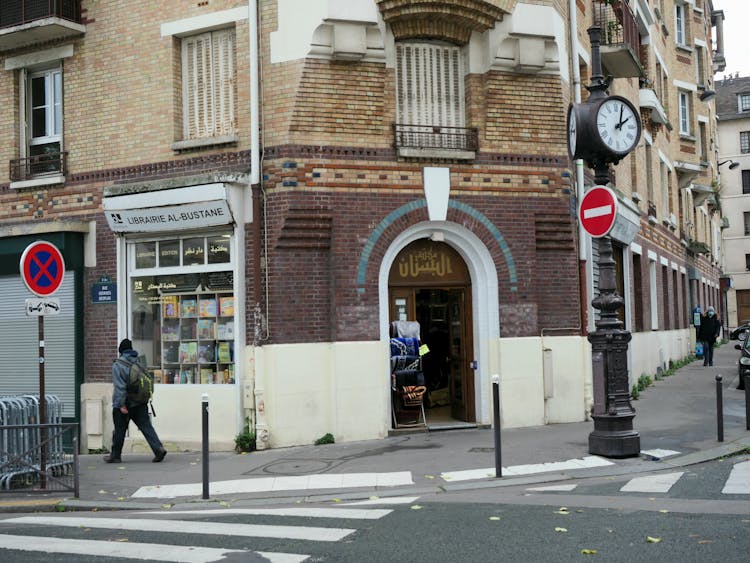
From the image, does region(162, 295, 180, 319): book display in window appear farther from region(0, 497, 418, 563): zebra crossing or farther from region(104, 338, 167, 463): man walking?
region(0, 497, 418, 563): zebra crossing

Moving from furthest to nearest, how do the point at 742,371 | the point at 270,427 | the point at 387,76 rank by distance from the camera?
the point at 742,371
the point at 387,76
the point at 270,427

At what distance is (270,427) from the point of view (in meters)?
12.7

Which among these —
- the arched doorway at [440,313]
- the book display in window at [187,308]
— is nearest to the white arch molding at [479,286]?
the arched doorway at [440,313]

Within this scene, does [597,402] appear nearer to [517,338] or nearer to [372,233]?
[517,338]

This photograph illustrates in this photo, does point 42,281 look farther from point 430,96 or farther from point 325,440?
point 430,96

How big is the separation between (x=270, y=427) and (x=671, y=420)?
21.6 feet

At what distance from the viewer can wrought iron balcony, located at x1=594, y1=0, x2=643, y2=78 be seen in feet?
57.2

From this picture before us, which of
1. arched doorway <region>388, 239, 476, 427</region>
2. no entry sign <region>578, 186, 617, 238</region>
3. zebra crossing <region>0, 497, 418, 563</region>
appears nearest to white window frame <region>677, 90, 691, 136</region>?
arched doorway <region>388, 239, 476, 427</region>

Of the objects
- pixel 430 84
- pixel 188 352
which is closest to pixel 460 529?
pixel 188 352

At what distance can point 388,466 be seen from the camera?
35.3 feet

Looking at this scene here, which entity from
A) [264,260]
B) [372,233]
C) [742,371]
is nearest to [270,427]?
[264,260]

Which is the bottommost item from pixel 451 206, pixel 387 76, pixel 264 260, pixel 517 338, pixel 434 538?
pixel 434 538

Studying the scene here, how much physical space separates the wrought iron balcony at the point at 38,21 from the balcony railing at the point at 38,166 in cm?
204

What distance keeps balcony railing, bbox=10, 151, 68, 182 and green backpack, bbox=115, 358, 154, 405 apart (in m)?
4.56
